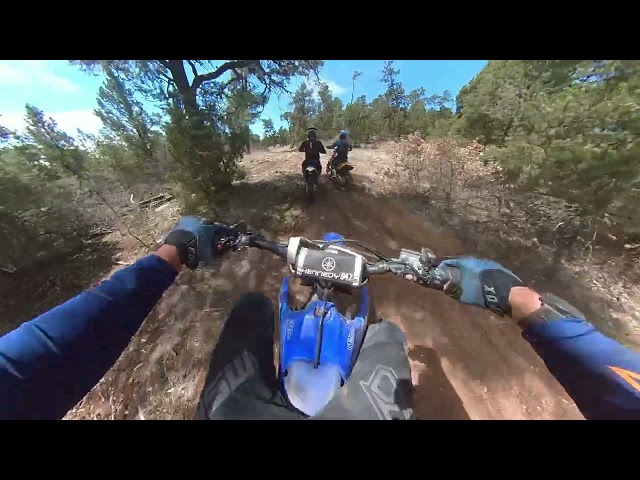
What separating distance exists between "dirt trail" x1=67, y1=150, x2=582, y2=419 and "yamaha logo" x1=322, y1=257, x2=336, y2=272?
2.52 metres

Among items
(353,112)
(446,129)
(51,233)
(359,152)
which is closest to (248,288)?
(51,233)

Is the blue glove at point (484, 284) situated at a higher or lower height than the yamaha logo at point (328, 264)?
lower

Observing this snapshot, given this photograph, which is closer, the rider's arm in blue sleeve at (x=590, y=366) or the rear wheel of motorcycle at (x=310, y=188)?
the rider's arm in blue sleeve at (x=590, y=366)

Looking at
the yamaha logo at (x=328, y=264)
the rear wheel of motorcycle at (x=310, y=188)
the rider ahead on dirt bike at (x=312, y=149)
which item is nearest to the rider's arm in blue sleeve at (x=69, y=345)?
the yamaha logo at (x=328, y=264)

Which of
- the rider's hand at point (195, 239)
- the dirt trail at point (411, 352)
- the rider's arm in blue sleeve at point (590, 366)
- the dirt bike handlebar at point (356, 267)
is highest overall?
the rider's hand at point (195, 239)

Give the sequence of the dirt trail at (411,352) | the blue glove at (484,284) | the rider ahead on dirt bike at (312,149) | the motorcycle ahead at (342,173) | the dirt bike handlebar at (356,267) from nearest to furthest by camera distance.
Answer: the blue glove at (484,284)
the dirt bike handlebar at (356,267)
the dirt trail at (411,352)
the rider ahead on dirt bike at (312,149)
the motorcycle ahead at (342,173)

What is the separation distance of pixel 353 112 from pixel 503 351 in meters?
12.8

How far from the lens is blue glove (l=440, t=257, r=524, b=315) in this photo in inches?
71.3

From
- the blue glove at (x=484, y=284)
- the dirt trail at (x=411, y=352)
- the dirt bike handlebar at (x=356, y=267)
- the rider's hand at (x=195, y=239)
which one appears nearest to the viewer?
the blue glove at (x=484, y=284)

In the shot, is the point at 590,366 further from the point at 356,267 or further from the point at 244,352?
the point at 244,352

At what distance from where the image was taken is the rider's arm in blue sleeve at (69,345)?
1.24m

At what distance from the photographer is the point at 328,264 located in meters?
1.94

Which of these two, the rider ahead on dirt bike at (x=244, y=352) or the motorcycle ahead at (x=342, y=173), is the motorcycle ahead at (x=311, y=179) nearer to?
the motorcycle ahead at (x=342, y=173)

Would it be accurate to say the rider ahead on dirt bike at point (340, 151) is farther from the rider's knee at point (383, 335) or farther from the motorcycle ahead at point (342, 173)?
the rider's knee at point (383, 335)
